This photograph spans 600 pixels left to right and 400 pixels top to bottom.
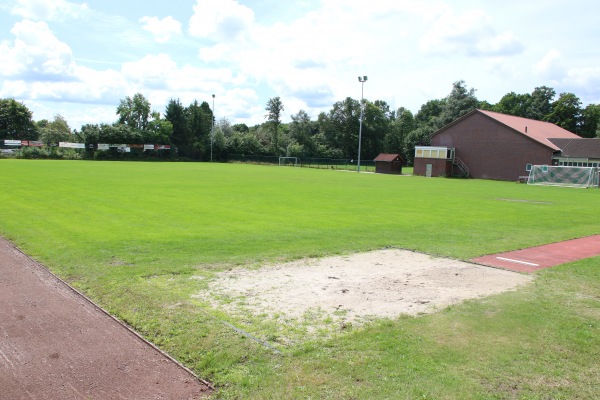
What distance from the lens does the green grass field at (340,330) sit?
15.0 feet

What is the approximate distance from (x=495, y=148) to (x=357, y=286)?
188 ft

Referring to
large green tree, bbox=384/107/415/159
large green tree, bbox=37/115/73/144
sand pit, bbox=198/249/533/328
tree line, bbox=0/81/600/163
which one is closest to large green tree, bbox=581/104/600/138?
tree line, bbox=0/81/600/163

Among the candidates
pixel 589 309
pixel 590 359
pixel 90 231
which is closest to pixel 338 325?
pixel 590 359

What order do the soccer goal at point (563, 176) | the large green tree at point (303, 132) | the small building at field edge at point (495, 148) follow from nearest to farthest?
the soccer goal at point (563, 176) < the small building at field edge at point (495, 148) < the large green tree at point (303, 132)

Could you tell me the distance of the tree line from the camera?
84.6 metres

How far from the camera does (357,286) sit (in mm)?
7902

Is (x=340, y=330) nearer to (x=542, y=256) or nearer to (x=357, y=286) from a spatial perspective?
(x=357, y=286)

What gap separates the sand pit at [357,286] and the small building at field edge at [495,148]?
2043 inches

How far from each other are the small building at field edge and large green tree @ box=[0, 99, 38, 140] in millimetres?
83499

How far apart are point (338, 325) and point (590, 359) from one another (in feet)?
9.71

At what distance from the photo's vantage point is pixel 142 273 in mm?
8352

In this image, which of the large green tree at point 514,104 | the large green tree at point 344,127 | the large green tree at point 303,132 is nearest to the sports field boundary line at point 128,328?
the large green tree at point 303,132

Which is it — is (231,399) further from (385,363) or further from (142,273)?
(142,273)

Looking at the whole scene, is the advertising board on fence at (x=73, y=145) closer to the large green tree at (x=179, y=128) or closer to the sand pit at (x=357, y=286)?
the large green tree at (x=179, y=128)
